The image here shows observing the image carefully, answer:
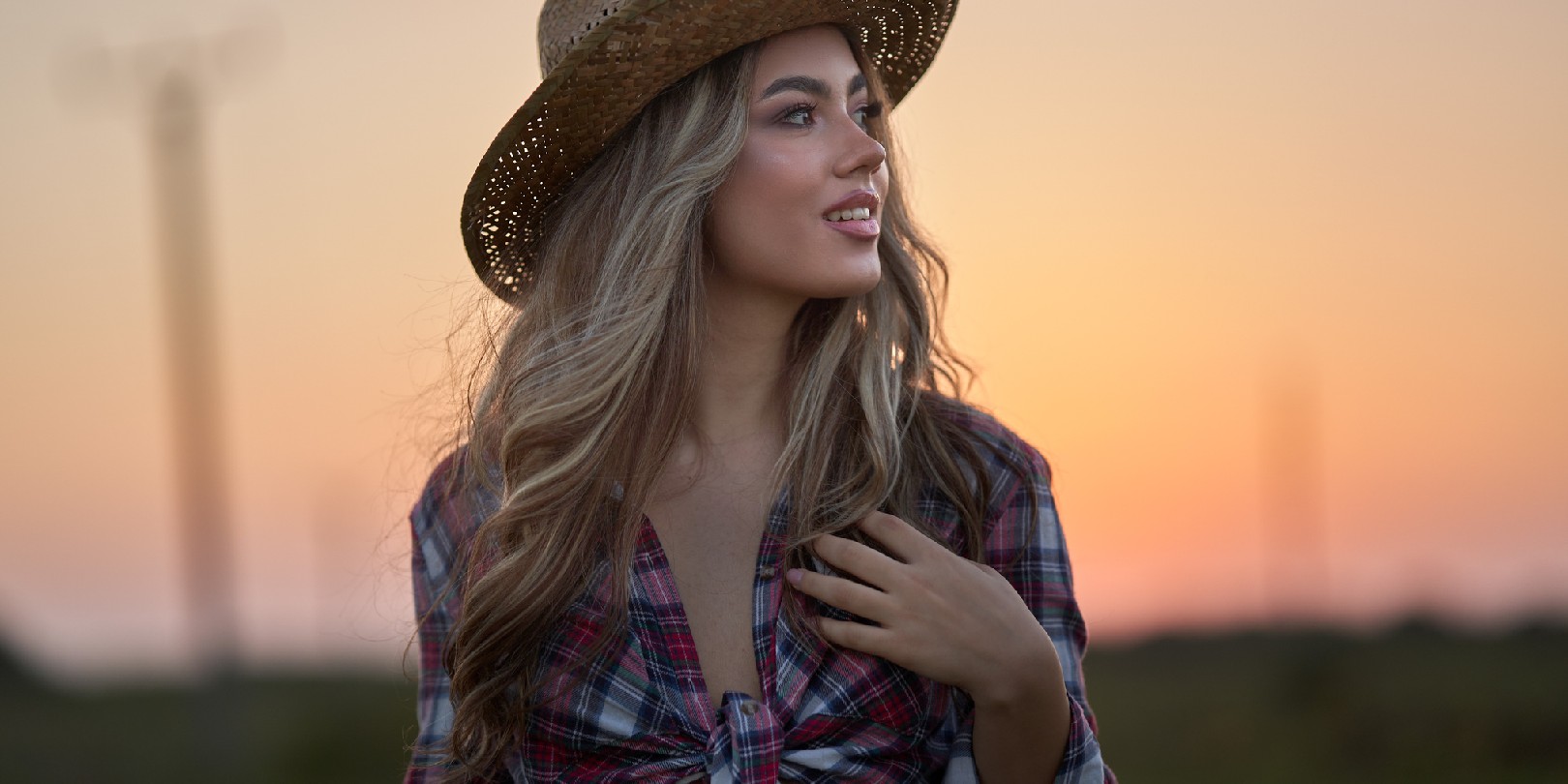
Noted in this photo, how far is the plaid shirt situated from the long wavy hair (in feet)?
0.16

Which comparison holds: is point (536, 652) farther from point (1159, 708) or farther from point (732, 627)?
point (1159, 708)

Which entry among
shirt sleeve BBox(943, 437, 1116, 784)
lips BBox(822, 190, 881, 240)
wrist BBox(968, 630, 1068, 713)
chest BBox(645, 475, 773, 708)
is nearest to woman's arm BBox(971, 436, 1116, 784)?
shirt sleeve BBox(943, 437, 1116, 784)

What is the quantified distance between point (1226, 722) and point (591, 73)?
415 inches

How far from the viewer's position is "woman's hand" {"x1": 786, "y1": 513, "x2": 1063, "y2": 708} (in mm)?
2643

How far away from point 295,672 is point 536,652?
16.3m

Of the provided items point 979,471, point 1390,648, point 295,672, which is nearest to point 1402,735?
point 1390,648

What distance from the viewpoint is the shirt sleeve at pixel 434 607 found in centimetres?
312

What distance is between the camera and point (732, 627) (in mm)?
2869

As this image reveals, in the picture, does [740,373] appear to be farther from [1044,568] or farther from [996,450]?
[1044,568]

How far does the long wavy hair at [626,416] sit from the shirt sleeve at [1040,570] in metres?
0.05

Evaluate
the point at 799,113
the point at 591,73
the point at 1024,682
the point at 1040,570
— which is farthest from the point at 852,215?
the point at 1024,682

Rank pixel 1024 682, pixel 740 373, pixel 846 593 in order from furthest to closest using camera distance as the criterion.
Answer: pixel 740 373 < pixel 846 593 < pixel 1024 682

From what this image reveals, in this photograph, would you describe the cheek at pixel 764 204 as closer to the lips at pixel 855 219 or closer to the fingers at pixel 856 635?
the lips at pixel 855 219

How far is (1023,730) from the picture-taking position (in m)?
2.69
